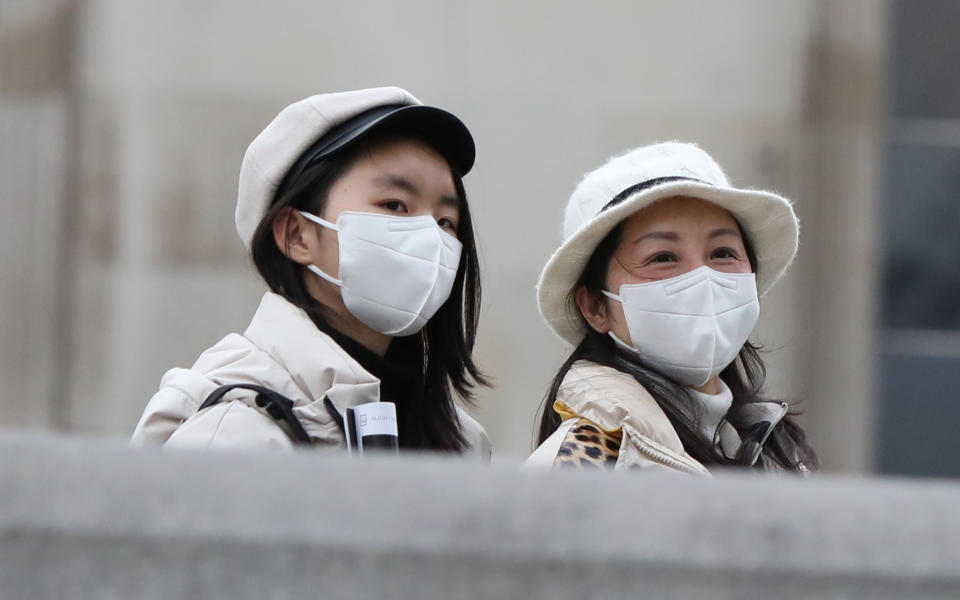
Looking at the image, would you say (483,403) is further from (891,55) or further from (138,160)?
(891,55)

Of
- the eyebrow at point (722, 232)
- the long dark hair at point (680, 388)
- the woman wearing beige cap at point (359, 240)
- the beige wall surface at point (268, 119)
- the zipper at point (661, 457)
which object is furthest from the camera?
the beige wall surface at point (268, 119)

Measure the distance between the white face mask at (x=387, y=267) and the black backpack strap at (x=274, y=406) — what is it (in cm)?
43

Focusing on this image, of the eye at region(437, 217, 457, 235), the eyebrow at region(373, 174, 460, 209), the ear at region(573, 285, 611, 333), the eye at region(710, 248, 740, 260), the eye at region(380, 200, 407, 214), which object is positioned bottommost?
the ear at region(573, 285, 611, 333)

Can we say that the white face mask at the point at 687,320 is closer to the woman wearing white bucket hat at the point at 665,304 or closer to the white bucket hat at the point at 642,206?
the woman wearing white bucket hat at the point at 665,304

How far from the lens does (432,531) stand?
1185 millimetres

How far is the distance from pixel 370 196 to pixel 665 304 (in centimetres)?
71

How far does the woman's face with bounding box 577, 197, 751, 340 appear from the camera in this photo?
2.86m

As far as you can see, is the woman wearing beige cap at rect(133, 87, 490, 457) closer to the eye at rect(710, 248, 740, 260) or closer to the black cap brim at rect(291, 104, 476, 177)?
the black cap brim at rect(291, 104, 476, 177)

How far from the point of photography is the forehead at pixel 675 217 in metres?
2.86

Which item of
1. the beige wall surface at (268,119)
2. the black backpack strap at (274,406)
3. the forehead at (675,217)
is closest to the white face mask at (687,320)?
the forehead at (675,217)

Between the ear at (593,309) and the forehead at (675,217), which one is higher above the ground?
the forehead at (675,217)

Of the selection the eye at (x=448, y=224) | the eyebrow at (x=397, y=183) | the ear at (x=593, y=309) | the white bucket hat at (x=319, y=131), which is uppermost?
the white bucket hat at (x=319, y=131)

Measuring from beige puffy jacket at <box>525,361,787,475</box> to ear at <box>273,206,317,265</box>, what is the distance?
0.66 metres

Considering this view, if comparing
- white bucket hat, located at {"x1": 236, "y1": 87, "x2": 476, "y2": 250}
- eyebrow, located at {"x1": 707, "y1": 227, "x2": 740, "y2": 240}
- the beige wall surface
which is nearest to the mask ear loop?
white bucket hat, located at {"x1": 236, "y1": 87, "x2": 476, "y2": 250}
